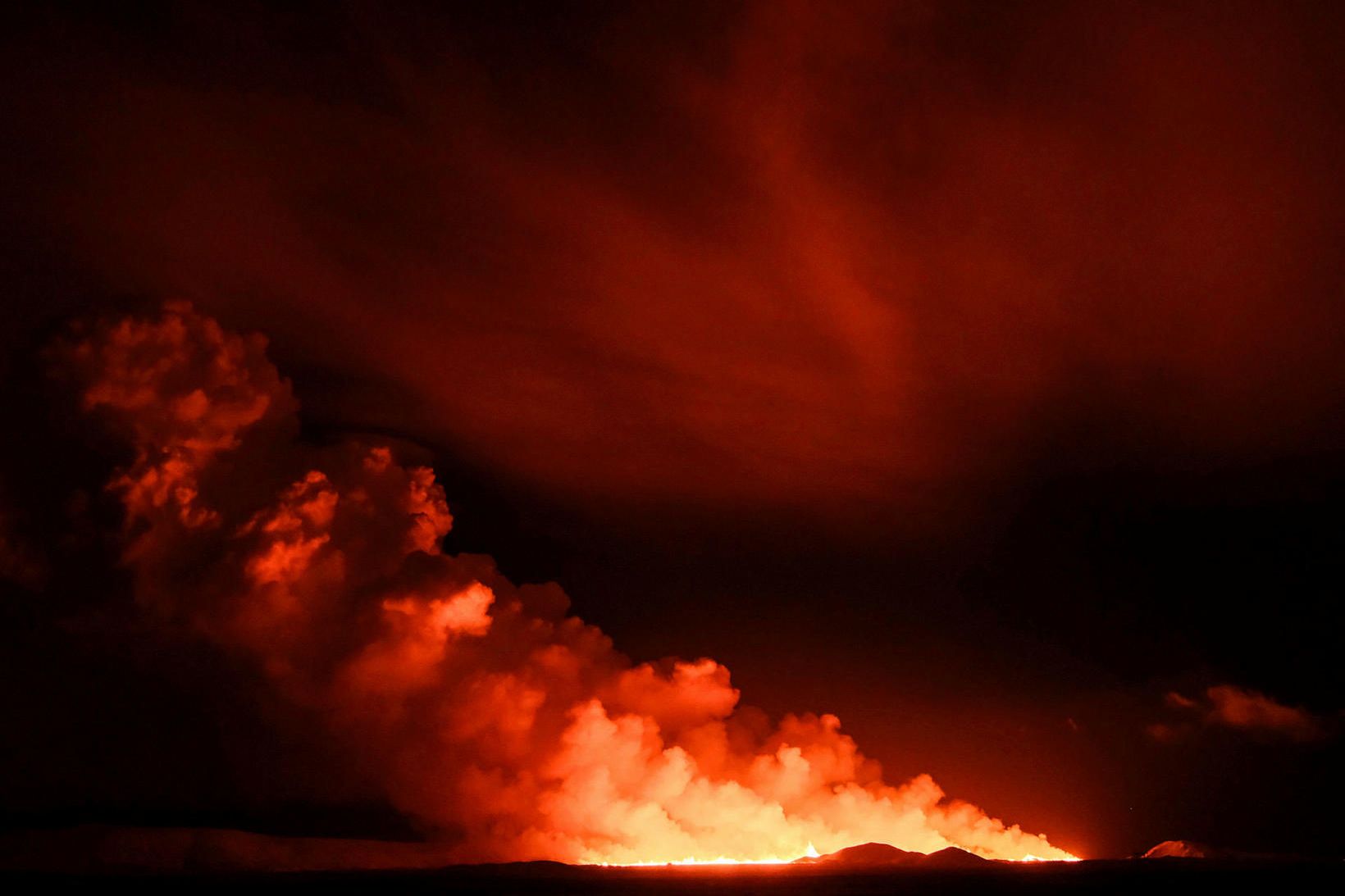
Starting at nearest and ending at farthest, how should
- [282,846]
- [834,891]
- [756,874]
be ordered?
1. [834,891]
2. [282,846]
3. [756,874]

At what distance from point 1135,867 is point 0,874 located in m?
148

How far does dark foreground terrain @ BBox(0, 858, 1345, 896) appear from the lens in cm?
8956

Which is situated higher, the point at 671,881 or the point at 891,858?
the point at 891,858

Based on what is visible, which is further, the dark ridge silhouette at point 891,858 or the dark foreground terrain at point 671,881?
the dark ridge silhouette at point 891,858

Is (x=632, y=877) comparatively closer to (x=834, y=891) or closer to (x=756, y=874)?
(x=756, y=874)

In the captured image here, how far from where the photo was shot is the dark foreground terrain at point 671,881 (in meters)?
89.6

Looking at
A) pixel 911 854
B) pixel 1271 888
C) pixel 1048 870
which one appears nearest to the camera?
pixel 1271 888

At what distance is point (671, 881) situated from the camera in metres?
105

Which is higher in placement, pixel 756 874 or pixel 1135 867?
pixel 1135 867

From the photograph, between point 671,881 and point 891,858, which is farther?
point 891,858

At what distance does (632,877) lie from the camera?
114250 mm

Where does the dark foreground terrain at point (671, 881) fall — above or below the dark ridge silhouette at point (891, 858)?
below

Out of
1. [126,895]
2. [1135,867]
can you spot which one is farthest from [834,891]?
[1135,867]

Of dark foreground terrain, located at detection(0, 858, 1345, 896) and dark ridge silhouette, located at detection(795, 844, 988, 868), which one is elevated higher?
dark ridge silhouette, located at detection(795, 844, 988, 868)
